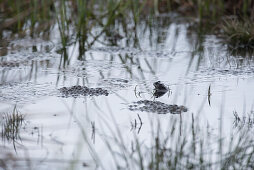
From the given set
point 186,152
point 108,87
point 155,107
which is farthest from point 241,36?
point 186,152

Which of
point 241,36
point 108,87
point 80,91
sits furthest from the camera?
point 241,36

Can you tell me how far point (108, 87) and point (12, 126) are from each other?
3.13 feet

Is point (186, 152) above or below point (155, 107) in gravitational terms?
below

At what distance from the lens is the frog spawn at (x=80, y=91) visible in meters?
3.52

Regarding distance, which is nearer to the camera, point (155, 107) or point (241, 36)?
point (155, 107)

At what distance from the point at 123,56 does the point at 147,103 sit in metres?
1.41

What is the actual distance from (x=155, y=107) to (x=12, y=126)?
0.89 metres

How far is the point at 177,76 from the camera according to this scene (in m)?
3.95

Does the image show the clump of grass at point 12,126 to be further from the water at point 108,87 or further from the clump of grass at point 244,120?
the clump of grass at point 244,120

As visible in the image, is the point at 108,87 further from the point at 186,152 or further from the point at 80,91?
the point at 186,152

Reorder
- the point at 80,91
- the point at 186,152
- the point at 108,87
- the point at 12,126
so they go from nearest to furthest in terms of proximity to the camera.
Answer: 1. the point at 186,152
2. the point at 12,126
3. the point at 80,91
4. the point at 108,87

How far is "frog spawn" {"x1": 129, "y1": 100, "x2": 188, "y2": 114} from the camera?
3.15 metres

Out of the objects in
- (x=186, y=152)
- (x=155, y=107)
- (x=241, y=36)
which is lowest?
(x=186, y=152)

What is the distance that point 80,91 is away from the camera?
3557 millimetres
